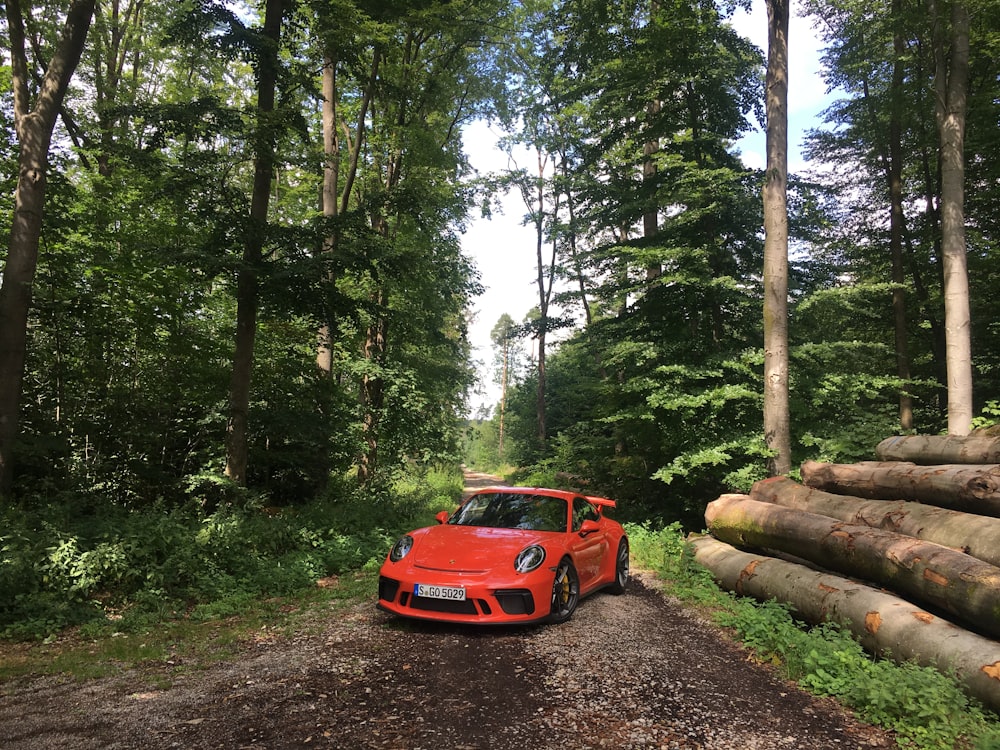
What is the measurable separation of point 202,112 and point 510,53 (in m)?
12.5

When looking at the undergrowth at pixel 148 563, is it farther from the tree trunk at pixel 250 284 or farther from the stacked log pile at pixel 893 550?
the stacked log pile at pixel 893 550

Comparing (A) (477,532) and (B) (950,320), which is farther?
(B) (950,320)

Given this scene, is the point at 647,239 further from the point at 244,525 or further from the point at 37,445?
the point at 37,445

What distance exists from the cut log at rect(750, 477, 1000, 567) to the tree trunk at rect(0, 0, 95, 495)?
10.7m

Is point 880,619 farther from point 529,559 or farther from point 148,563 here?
point 148,563

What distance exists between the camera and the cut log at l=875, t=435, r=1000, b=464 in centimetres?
655

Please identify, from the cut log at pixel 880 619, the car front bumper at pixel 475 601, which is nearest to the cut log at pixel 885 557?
the cut log at pixel 880 619

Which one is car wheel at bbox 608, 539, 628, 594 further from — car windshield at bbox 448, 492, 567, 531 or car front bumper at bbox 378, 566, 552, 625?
car front bumper at bbox 378, 566, 552, 625

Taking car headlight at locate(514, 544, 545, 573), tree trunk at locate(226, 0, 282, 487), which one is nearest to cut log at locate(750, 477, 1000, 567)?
car headlight at locate(514, 544, 545, 573)

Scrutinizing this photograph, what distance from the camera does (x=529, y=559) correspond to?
17.3 feet

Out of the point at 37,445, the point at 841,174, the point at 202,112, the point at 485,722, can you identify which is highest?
the point at 841,174

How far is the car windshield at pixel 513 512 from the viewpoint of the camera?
20.4 feet

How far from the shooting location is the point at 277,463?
37.4 feet

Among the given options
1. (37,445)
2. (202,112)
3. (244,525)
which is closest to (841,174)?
(202,112)
